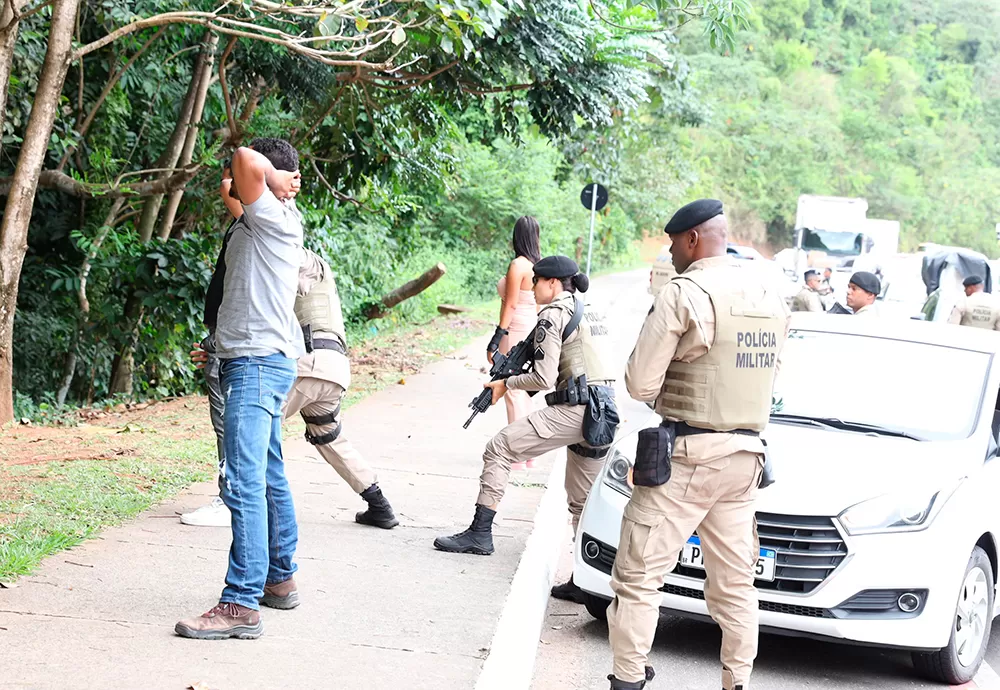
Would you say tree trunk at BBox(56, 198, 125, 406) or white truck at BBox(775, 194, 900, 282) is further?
white truck at BBox(775, 194, 900, 282)

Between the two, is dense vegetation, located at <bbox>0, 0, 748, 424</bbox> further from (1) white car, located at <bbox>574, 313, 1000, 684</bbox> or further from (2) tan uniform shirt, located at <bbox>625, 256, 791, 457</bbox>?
(2) tan uniform shirt, located at <bbox>625, 256, 791, 457</bbox>

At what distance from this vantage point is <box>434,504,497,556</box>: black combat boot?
613cm

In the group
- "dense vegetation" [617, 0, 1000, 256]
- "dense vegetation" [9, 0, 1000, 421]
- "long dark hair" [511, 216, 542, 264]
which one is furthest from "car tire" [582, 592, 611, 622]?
"dense vegetation" [617, 0, 1000, 256]

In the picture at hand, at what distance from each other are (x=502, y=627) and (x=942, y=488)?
1988 millimetres

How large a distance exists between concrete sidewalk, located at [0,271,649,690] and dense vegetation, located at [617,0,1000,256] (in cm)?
5541

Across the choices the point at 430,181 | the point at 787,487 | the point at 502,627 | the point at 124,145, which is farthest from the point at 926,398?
the point at 430,181

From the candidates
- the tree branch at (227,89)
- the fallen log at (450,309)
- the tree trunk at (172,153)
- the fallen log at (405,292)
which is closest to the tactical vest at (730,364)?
the tree branch at (227,89)

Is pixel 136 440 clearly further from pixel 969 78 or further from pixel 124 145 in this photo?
pixel 969 78

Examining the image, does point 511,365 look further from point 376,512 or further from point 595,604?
point 595,604

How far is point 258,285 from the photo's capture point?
4.46m

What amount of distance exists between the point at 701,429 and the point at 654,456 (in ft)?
0.66

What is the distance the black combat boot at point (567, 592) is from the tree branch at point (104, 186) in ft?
20.9

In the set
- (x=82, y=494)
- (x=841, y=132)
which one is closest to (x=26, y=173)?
(x=82, y=494)

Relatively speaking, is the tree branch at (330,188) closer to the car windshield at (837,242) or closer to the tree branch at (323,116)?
the tree branch at (323,116)
